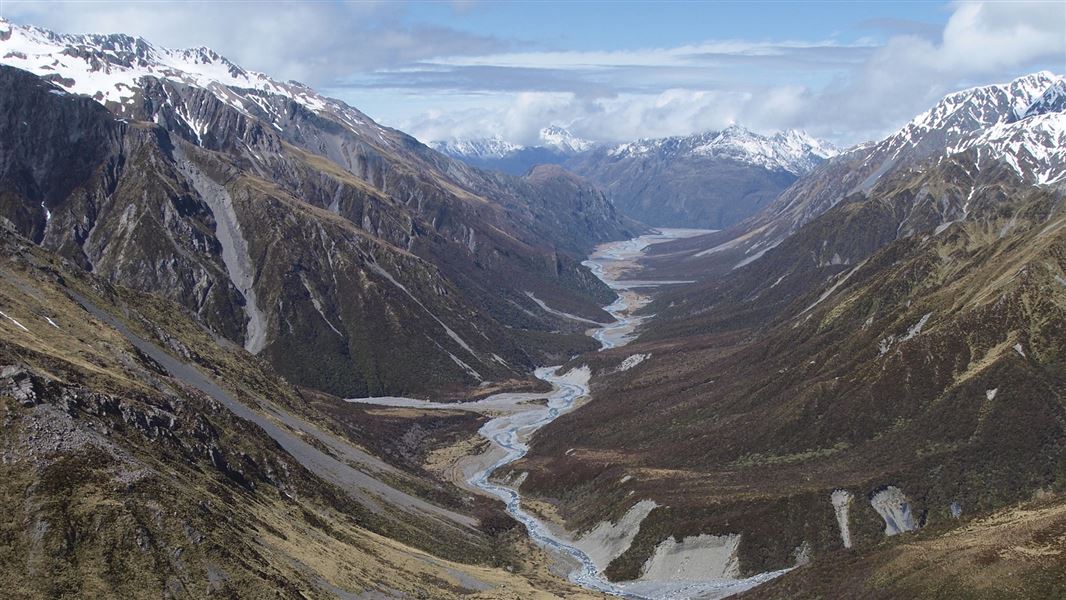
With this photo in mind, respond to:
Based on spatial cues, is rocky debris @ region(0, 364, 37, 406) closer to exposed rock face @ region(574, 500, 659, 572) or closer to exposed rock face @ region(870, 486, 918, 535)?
exposed rock face @ region(574, 500, 659, 572)

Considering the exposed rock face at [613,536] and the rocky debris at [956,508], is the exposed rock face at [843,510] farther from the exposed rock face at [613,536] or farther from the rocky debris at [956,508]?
the exposed rock face at [613,536]

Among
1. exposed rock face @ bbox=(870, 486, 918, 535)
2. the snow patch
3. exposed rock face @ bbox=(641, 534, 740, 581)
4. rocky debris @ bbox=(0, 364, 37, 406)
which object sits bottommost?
exposed rock face @ bbox=(641, 534, 740, 581)

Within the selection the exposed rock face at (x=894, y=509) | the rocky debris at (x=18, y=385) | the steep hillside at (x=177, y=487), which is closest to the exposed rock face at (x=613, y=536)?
the steep hillside at (x=177, y=487)

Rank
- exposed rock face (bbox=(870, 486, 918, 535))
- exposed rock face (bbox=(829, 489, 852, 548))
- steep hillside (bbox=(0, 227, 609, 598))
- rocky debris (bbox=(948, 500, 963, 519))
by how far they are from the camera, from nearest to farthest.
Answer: steep hillside (bbox=(0, 227, 609, 598)), exposed rock face (bbox=(829, 489, 852, 548)), rocky debris (bbox=(948, 500, 963, 519)), exposed rock face (bbox=(870, 486, 918, 535))

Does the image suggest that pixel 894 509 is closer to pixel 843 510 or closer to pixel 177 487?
pixel 843 510

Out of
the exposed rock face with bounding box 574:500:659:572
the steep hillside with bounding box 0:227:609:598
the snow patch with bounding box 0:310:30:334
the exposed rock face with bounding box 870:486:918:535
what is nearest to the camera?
the steep hillside with bounding box 0:227:609:598

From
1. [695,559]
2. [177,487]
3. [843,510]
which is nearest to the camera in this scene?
[177,487]

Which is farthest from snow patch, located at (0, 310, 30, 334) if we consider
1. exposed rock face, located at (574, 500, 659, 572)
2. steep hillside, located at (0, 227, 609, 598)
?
exposed rock face, located at (574, 500, 659, 572)

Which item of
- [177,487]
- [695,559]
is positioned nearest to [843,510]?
[695,559]

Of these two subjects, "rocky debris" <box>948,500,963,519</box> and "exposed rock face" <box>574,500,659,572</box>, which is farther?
"exposed rock face" <box>574,500,659,572</box>
